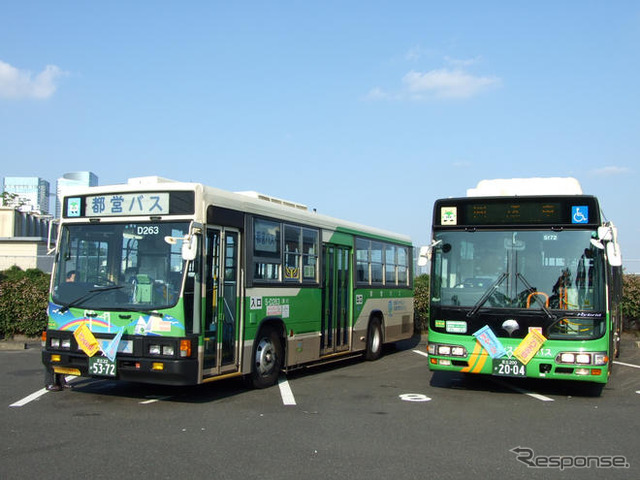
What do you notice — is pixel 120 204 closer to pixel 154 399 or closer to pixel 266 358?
pixel 154 399

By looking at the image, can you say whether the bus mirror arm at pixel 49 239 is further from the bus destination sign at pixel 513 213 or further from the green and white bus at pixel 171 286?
the bus destination sign at pixel 513 213

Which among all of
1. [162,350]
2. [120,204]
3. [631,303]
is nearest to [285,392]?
[162,350]

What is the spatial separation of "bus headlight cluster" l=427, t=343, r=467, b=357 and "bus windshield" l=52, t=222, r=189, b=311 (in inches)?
156

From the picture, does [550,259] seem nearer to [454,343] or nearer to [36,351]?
[454,343]

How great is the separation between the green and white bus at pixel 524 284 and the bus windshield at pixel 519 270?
0.01 metres

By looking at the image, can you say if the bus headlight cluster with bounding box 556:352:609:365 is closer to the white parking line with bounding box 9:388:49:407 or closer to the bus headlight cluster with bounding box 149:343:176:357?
the bus headlight cluster with bounding box 149:343:176:357

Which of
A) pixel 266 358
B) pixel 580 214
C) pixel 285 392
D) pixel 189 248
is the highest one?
pixel 580 214

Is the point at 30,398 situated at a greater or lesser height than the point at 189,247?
lesser

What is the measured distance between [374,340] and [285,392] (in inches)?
199

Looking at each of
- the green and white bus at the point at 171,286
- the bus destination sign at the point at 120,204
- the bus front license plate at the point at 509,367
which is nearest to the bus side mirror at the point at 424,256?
the bus front license plate at the point at 509,367

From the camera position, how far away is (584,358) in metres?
8.94

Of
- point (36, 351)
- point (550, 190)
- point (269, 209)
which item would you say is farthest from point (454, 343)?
point (36, 351)

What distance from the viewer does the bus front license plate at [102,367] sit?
331 inches

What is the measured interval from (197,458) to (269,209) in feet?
16.3
